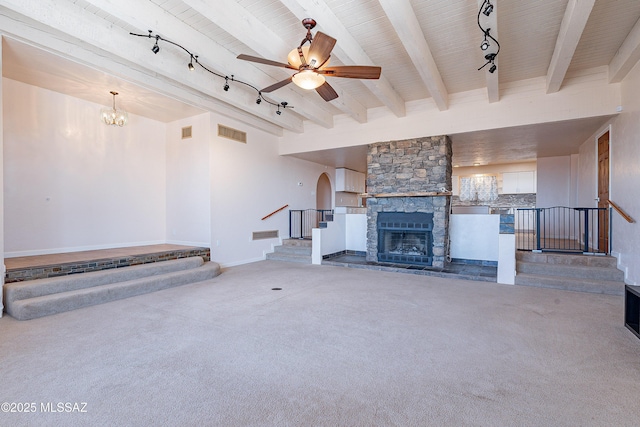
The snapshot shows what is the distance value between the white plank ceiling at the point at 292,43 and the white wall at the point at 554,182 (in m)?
2.78

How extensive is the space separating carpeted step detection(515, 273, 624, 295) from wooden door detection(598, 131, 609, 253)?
52.3 inches

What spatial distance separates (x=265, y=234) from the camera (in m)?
7.57

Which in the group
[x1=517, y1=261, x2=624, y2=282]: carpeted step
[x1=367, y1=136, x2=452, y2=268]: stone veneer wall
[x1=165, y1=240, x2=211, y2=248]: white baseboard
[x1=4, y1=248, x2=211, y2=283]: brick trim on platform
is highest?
[x1=367, y1=136, x2=452, y2=268]: stone veneer wall

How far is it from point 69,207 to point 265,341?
481 cm

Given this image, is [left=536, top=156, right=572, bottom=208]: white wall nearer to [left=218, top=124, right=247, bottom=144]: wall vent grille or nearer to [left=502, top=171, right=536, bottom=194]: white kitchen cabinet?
[left=502, top=171, right=536, bottom=194]: white kitchen cabinet

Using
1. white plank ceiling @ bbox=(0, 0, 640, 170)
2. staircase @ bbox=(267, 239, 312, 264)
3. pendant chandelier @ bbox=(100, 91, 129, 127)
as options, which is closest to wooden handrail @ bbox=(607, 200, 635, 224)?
white plank ceiling @ bbox=(0, 0, 640, 170)

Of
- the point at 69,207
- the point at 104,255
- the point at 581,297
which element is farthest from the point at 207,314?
the point at 581,297

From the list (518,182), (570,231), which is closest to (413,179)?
(570,231)

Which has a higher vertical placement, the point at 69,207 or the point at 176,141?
the point at 176,141

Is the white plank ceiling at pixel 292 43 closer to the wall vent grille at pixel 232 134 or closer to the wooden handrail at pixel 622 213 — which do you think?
the wall vent grille at pixel 232 134

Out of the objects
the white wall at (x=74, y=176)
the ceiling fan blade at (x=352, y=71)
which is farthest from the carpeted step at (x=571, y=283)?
the white wall at (x=74, y=176)

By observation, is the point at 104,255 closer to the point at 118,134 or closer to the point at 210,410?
the point at 118,134

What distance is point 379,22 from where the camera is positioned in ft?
12.1

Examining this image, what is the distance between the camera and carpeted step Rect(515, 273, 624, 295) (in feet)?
14.2
